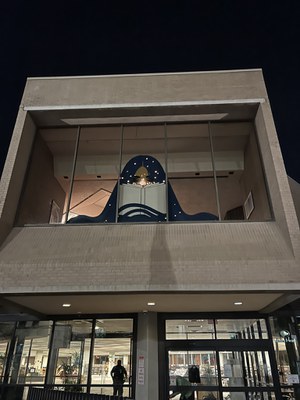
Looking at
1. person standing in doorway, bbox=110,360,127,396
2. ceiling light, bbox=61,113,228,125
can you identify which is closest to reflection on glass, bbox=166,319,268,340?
person standing in doorway, bbox=110,360,127,396

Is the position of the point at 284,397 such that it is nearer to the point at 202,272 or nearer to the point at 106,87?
the point at 202,272

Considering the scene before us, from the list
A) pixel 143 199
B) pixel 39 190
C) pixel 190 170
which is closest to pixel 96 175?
pixel 39 190

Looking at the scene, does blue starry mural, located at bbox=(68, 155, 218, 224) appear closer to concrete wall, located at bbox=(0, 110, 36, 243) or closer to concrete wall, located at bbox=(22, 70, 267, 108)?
concrete wall, located at bbox=(0, 110, 36, 243)

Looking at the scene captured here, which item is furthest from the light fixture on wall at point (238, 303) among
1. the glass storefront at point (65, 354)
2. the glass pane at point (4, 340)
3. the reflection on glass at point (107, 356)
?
the glass pane at point (4, 340)

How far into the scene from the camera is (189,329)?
8.20 m

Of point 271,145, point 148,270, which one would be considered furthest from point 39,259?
point 271,145

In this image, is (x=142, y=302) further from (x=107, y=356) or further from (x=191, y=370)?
(x=191, y=370)

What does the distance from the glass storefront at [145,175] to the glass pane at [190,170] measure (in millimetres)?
29

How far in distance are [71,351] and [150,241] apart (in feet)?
14.1

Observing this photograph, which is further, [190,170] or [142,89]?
[190,170]

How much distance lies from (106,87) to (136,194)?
3.56 m

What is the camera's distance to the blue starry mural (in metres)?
7.95

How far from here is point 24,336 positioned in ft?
28.5

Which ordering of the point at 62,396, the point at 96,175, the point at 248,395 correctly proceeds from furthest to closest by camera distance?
the point at 96,175, the point at 248,395, the point at 62,396
